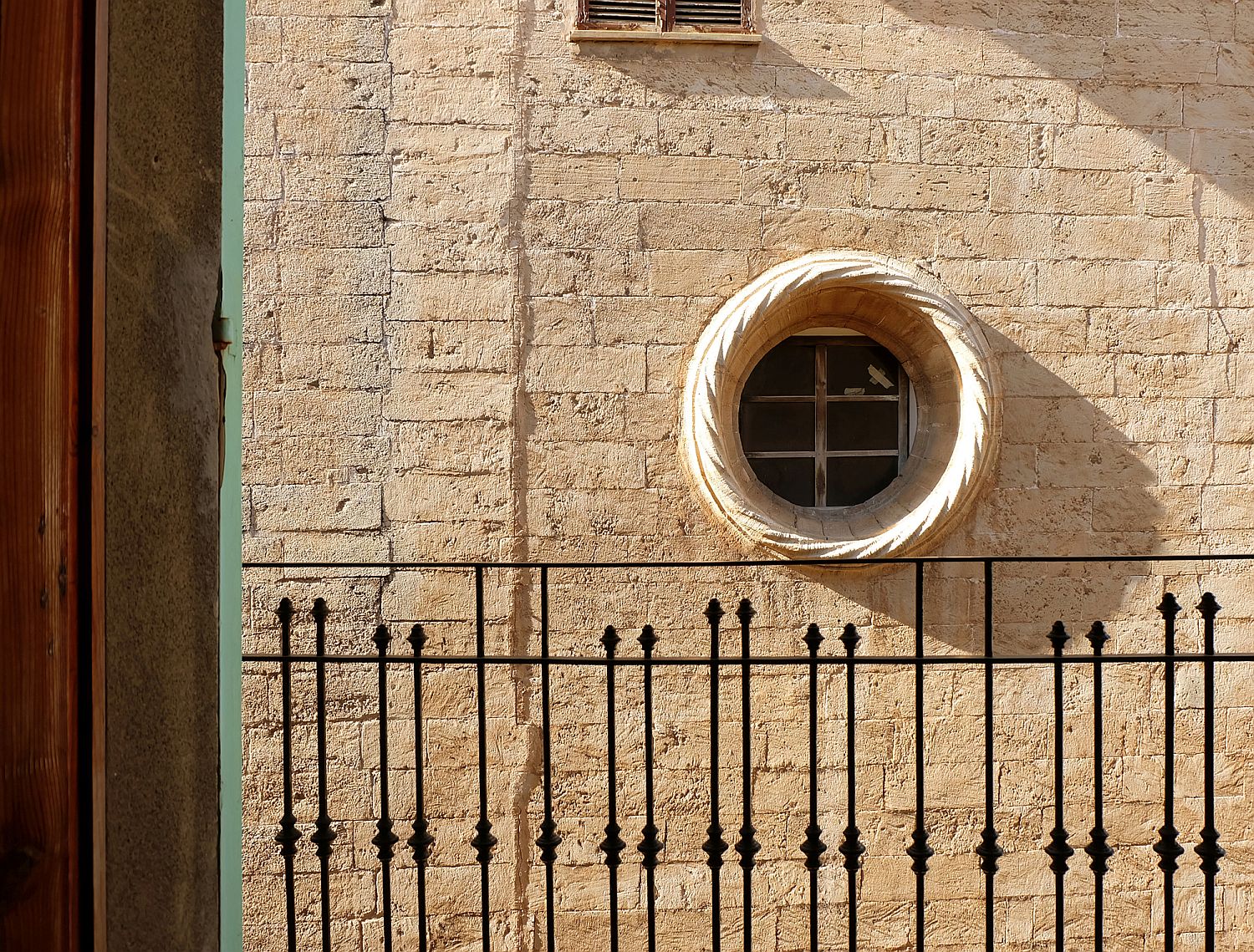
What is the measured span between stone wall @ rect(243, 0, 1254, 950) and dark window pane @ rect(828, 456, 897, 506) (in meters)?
0.42

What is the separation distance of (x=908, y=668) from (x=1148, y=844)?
4.58ft

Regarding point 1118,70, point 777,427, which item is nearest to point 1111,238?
point 1118,70

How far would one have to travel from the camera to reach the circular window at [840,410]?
3.75m

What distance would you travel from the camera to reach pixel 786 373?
163 inches

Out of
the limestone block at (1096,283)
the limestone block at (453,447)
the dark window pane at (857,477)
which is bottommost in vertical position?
the dark window pane at (857,477)

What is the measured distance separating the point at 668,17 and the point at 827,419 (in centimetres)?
195

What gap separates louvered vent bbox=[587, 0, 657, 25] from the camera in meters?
3.81

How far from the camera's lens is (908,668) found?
12.7ft

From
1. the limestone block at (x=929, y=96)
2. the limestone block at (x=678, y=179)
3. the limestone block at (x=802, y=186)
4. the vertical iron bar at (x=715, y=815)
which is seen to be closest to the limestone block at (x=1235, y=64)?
the limestone block at (x=929, y=96)

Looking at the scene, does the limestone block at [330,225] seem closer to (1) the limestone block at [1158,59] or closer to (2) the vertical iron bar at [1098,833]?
(2) the vertical iron bar at [1098,833]

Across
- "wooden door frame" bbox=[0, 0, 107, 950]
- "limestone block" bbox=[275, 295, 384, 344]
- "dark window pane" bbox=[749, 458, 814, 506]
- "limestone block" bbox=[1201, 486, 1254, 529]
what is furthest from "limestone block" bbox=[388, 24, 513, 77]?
"limestone block" bbox=[1201, 486, 1254, 529]

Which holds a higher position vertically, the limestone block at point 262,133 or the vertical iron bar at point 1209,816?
the limestone block at point 262,133

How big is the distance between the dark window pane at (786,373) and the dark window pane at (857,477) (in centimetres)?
38

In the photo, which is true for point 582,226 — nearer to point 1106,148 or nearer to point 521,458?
point 521,458
